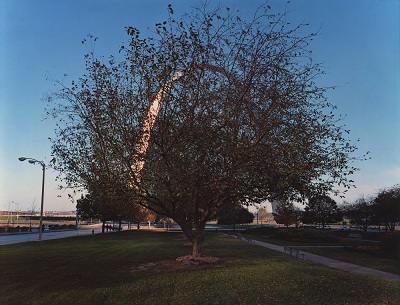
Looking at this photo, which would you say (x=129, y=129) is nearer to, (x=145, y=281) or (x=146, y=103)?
(x=146, y=103)

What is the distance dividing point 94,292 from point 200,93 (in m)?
8.22

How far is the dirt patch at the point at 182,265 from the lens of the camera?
1582 cm

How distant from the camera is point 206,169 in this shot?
13219 millimetres

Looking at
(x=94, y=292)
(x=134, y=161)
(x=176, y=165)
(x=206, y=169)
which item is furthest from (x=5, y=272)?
(x=206, y=169)

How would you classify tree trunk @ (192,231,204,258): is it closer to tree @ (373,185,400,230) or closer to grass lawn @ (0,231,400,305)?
grass lawn @ (0,231,400,305)

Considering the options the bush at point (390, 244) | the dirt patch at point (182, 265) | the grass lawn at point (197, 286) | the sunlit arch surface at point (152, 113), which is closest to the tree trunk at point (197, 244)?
the dirt patch at point (182, 265)

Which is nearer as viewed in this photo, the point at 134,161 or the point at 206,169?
the point at 206,169

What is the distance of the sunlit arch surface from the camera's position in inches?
548

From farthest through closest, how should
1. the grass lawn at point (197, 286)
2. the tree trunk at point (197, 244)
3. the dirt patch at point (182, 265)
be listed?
the tree trunk at point (197, 244)
the dirt patch at point (182, 265)
the grass lawn at point (197, 286)

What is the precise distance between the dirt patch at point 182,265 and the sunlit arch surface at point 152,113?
441 cm

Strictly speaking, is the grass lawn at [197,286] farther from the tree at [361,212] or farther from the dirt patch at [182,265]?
the tree at [361,212]

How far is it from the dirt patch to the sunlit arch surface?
4.41 m

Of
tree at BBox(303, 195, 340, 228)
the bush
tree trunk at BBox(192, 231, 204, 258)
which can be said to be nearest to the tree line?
tree at BBox(303, 195, 340, 228)

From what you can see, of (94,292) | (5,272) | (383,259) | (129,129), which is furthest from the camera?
(383,259)
